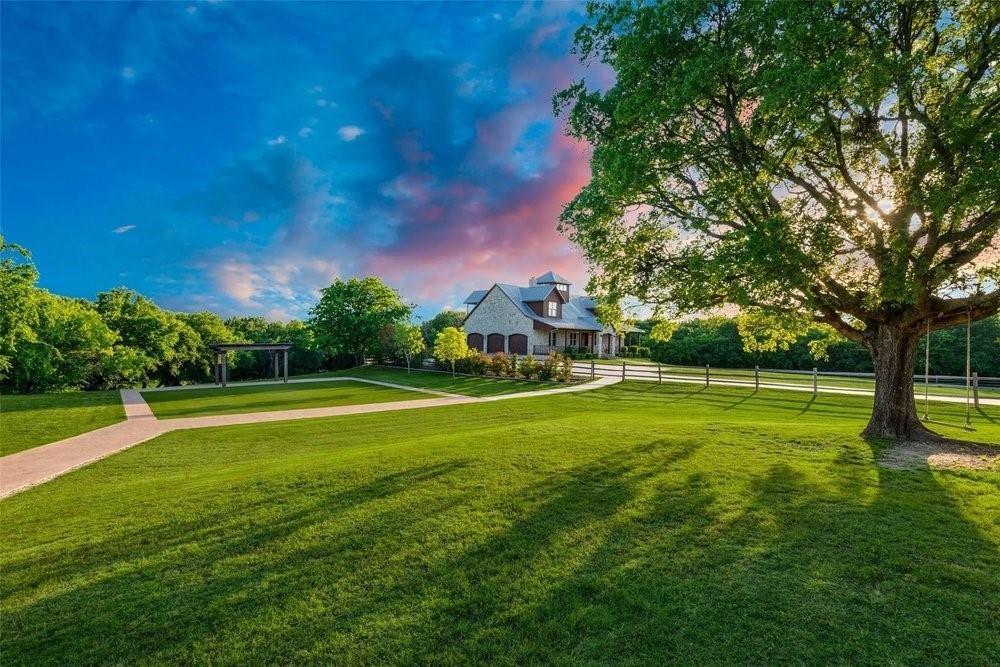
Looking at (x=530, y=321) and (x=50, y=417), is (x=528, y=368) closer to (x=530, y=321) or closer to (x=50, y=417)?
(x=530, y=321)

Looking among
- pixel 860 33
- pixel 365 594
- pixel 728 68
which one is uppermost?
pixel 860 33

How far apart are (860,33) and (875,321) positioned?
5.79m

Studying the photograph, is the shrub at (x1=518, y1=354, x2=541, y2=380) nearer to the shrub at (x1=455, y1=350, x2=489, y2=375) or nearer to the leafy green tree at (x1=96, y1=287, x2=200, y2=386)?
the shrub at (x1=455, y1=350, x2=489, y2=375)

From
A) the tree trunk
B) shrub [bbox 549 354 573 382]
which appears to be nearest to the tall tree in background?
the tree trunk

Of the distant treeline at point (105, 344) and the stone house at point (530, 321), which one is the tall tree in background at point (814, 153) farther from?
the stone house at point (530, 321)

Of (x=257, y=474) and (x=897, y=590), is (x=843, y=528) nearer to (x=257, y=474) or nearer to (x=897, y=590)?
(x=897, y=590)

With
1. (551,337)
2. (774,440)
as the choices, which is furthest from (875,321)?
(551,337)

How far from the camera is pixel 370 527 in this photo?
5.52m

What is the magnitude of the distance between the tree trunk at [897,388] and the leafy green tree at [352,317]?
3632cm

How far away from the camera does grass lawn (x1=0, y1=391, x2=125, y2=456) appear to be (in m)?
12.9

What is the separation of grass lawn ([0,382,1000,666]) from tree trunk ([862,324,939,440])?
2122 mm

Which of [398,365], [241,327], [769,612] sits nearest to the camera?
[769,612]

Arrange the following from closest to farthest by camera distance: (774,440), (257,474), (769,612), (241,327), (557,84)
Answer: (769,612)
(257,474)
(774,440)
(557,84)
(241,327)

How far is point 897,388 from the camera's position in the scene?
9.80 m
